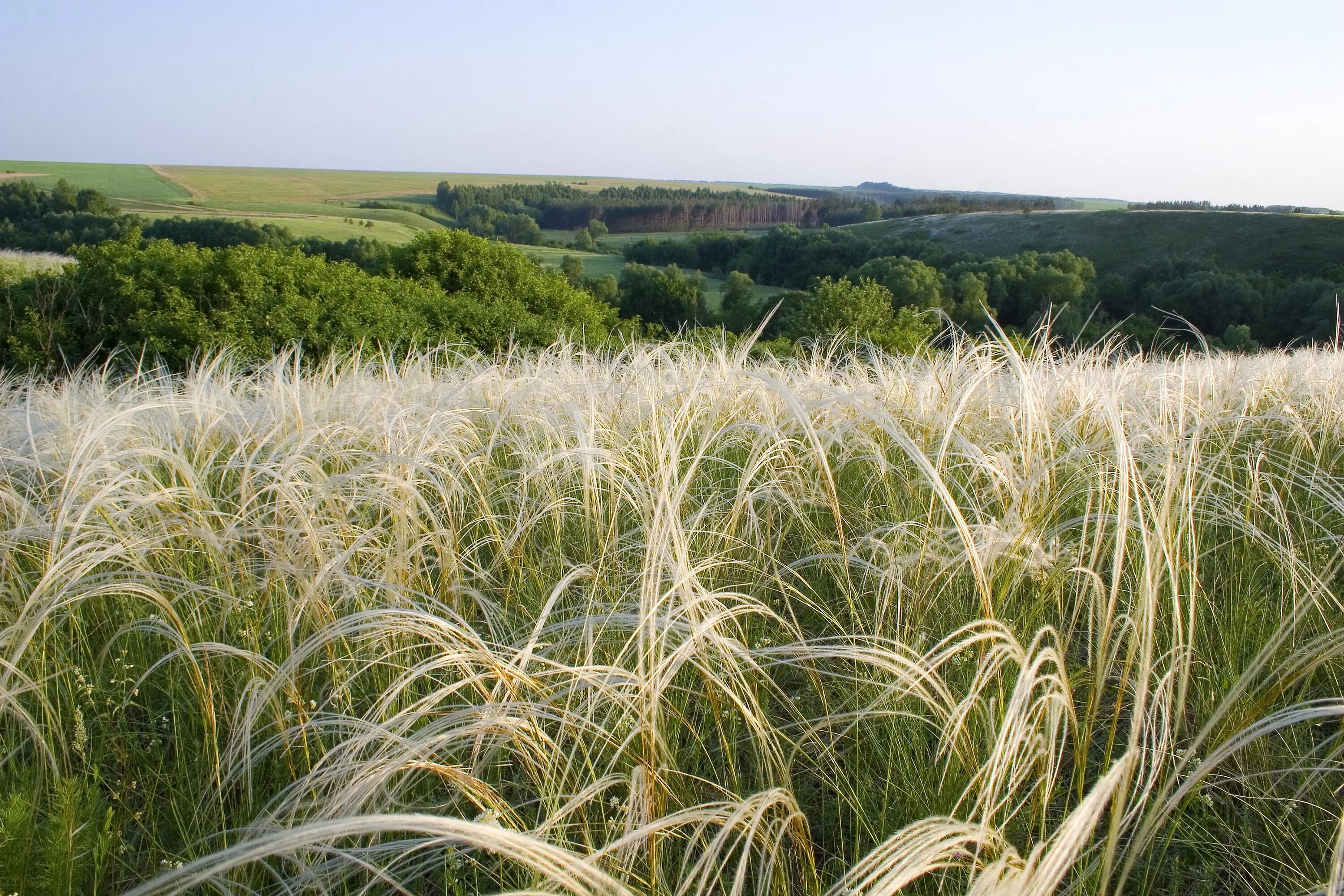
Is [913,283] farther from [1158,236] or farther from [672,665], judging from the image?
[672,665]

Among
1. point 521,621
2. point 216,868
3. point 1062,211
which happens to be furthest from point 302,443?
point 1062,211

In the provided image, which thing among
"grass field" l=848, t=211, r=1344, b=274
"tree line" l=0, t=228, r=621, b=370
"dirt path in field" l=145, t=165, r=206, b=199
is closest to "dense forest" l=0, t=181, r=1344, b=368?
"tree line" l=0, t=228, r=621, b=370

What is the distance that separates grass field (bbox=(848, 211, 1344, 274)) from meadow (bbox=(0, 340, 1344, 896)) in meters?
62.1

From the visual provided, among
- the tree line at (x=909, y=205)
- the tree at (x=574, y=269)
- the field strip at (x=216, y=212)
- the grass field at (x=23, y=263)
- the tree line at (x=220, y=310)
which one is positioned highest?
the tree line at (x=909, y=205)

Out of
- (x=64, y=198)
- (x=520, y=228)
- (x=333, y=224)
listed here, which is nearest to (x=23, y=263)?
(x=64, y=198)

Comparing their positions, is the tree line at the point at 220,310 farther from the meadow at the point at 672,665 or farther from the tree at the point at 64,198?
the tree at the point at 64,198

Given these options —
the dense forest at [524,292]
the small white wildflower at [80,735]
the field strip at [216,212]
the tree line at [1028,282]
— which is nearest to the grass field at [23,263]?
the dense forest at [524,292]

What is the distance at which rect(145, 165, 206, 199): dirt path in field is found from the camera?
54.8 meters

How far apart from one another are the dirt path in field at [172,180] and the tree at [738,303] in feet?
127

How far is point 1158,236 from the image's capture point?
58406 millimetres

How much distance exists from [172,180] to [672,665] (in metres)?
76.0

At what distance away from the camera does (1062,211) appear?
234 feet

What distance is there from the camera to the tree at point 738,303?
32.9 metres

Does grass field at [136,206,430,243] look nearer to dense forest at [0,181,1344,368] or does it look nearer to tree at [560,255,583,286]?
dense forest at [0,181,1344,368]
